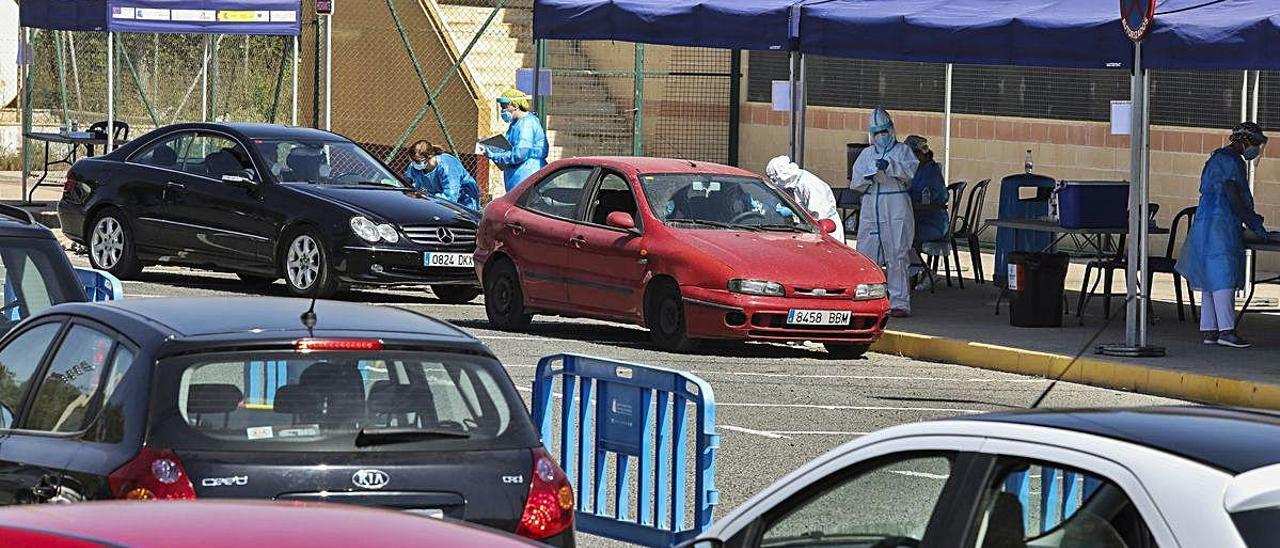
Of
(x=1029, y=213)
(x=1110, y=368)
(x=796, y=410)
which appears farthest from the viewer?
(x=1029, y=213)

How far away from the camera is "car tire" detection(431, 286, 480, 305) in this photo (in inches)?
774

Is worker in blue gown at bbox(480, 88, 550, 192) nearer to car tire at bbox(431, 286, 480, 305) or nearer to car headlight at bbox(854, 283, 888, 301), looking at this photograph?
car tire at bbox(431, 286, 480, 305)

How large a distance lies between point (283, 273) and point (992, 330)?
20.2 ft

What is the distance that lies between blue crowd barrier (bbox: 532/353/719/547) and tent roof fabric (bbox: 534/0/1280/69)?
7.75 meters

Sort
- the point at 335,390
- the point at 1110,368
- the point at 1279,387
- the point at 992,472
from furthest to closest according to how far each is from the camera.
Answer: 1. the point at 1110,368
2. the point at 1279,387
3. the point at 335,390
4. the point at 992,472

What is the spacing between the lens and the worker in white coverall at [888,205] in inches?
720

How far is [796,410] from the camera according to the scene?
1320 centimetres

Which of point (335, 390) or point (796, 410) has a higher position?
point (335, 390)

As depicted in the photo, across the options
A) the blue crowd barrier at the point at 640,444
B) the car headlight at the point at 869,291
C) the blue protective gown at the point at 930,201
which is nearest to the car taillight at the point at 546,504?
the blue crowd barrier at the point at 640,444

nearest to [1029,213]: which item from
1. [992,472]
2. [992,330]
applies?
[992,330]

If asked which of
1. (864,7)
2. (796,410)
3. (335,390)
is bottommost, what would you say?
(796,410)

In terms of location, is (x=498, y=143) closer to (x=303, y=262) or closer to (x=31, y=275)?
(x=303, y=262)

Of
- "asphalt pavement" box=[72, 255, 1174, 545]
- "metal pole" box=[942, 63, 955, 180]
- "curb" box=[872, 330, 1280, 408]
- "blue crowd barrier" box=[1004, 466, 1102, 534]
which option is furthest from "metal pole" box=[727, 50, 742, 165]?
"blue crowd barrier" box=[1004, 466, 1102, 534]

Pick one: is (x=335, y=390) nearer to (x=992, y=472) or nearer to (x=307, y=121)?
(x=992, y=472)
